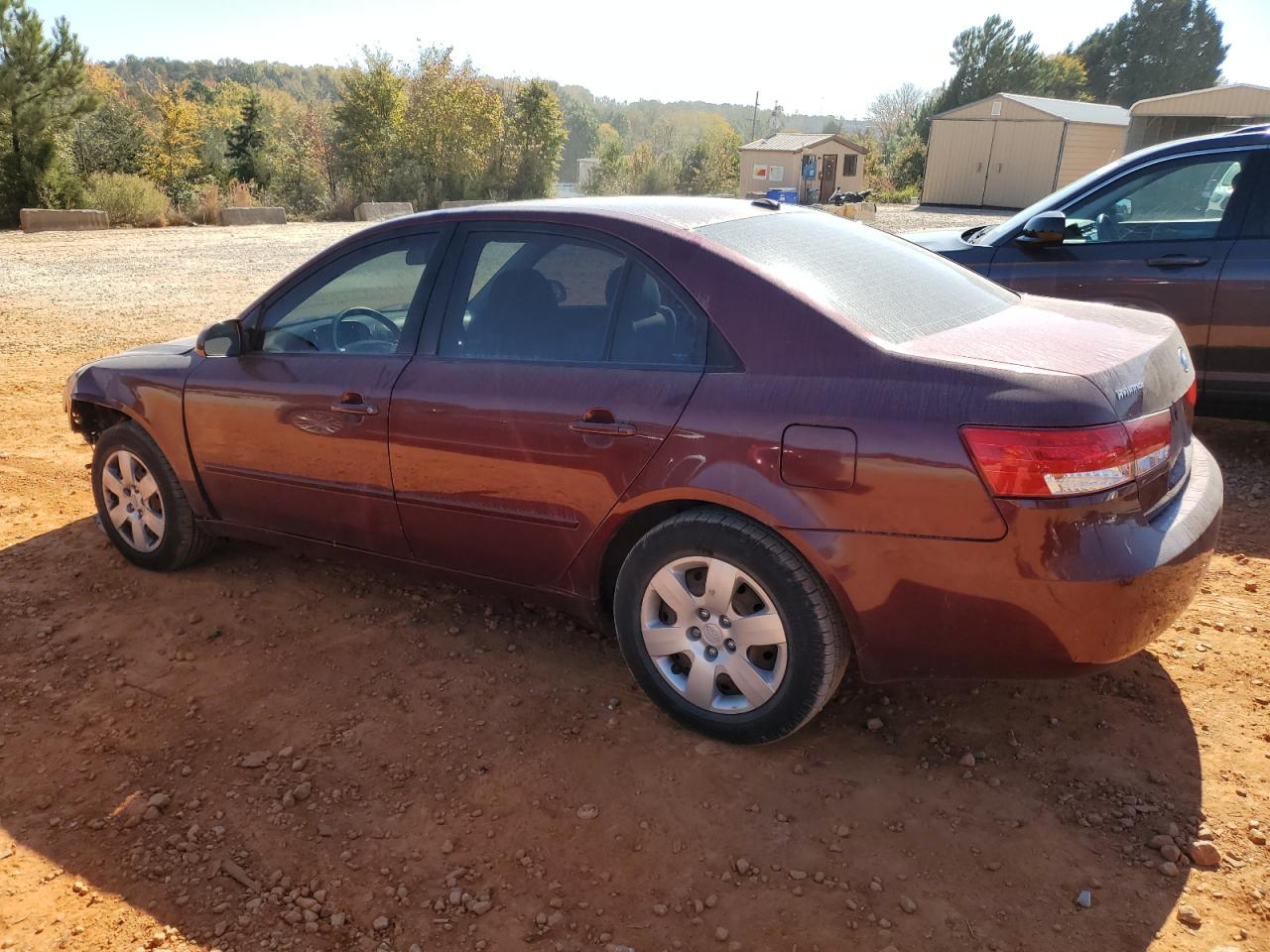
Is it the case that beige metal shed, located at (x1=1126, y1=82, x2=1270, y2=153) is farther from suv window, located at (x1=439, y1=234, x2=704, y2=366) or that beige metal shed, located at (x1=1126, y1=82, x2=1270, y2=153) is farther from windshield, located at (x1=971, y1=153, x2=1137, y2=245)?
suv window, located at (x1=439, y1=234, x2=704, y2=366)

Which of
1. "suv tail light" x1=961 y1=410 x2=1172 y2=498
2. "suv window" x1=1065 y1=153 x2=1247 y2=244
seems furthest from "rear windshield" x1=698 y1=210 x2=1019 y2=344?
"suv window" x1=1065 y1=153 x2=1247 y2=244

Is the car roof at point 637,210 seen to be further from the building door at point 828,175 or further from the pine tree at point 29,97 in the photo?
the building door at point 828,175

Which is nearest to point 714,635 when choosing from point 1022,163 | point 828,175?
point 1022,163

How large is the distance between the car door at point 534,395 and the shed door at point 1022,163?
35883 millimetres

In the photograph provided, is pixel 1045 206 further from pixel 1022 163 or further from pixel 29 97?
pixel 1022 163

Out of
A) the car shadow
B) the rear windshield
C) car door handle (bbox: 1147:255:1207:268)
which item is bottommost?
the car shadow

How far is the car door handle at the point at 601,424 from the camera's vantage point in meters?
2.88

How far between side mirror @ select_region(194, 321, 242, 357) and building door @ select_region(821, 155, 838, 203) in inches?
1823

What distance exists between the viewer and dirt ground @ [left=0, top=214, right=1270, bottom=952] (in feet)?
7.66

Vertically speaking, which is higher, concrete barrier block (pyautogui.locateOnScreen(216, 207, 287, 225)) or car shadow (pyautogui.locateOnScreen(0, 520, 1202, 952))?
concrete barrier block (pyautogui.locateOnScreen(216, 207, 287, 225))

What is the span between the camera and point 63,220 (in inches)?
891

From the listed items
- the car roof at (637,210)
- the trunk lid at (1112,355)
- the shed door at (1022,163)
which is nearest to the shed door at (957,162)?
the shed door at (1022,163)

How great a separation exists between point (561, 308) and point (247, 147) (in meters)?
41.5

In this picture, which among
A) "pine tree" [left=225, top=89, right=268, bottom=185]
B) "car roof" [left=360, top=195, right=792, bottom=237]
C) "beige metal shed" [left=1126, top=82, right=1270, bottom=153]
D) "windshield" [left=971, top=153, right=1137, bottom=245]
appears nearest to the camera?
"car roof" [left=360, top=195, right=792, bottom=237]
